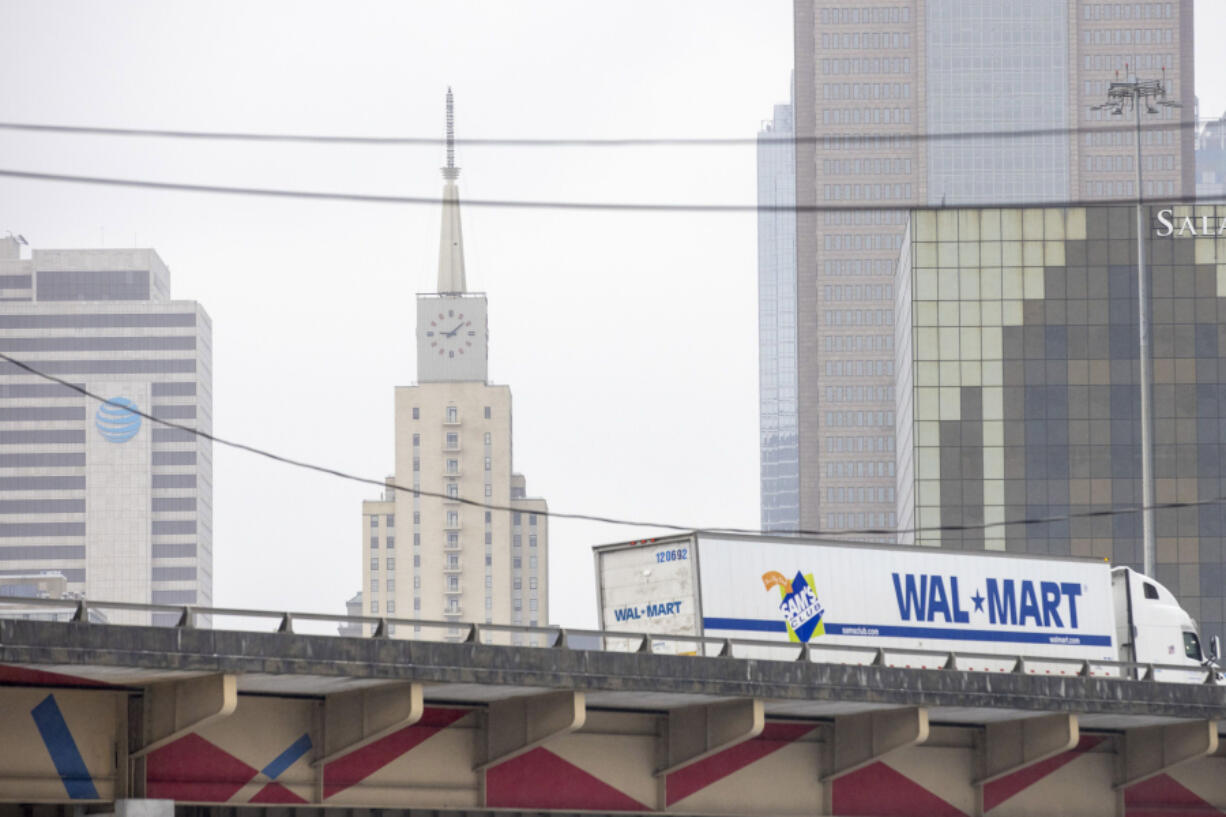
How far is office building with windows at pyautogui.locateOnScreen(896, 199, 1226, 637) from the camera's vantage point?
5074 inches

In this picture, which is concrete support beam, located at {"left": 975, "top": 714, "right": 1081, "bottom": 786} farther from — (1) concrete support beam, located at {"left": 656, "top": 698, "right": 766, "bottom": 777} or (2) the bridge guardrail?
(1) concrete support beam, located at {"left": 656, "top": 698, "right": 766, "bottom": 777}

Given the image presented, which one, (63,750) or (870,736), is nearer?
(63,750)

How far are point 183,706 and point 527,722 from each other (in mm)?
5691

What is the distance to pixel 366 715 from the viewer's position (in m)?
29.0

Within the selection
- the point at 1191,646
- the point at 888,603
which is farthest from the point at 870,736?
the point at 1191,646

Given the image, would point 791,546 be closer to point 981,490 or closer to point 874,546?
point 874,546

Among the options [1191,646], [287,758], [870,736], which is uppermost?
[287,758]

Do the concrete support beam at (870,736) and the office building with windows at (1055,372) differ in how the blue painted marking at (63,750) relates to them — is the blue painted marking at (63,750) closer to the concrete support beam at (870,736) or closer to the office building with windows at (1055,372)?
the concrete support beam at (870,736)

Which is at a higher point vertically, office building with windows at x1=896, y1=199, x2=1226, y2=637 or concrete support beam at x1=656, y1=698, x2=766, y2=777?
office building with windows at x1=896, y1=199, x2=1226, y2=637

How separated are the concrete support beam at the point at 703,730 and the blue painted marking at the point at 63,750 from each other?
9.62 meters

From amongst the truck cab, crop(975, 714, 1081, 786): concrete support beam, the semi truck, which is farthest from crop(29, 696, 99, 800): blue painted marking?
the truck cab

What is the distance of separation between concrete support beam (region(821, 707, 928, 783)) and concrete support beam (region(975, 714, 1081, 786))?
8.28 feet

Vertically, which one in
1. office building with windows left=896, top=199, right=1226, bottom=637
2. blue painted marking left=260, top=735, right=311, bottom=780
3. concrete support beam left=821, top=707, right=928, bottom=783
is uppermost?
office building with windows left=896, top=199, right=1226, bottom=637

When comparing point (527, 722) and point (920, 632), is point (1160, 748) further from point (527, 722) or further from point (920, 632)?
point (527, 722)
